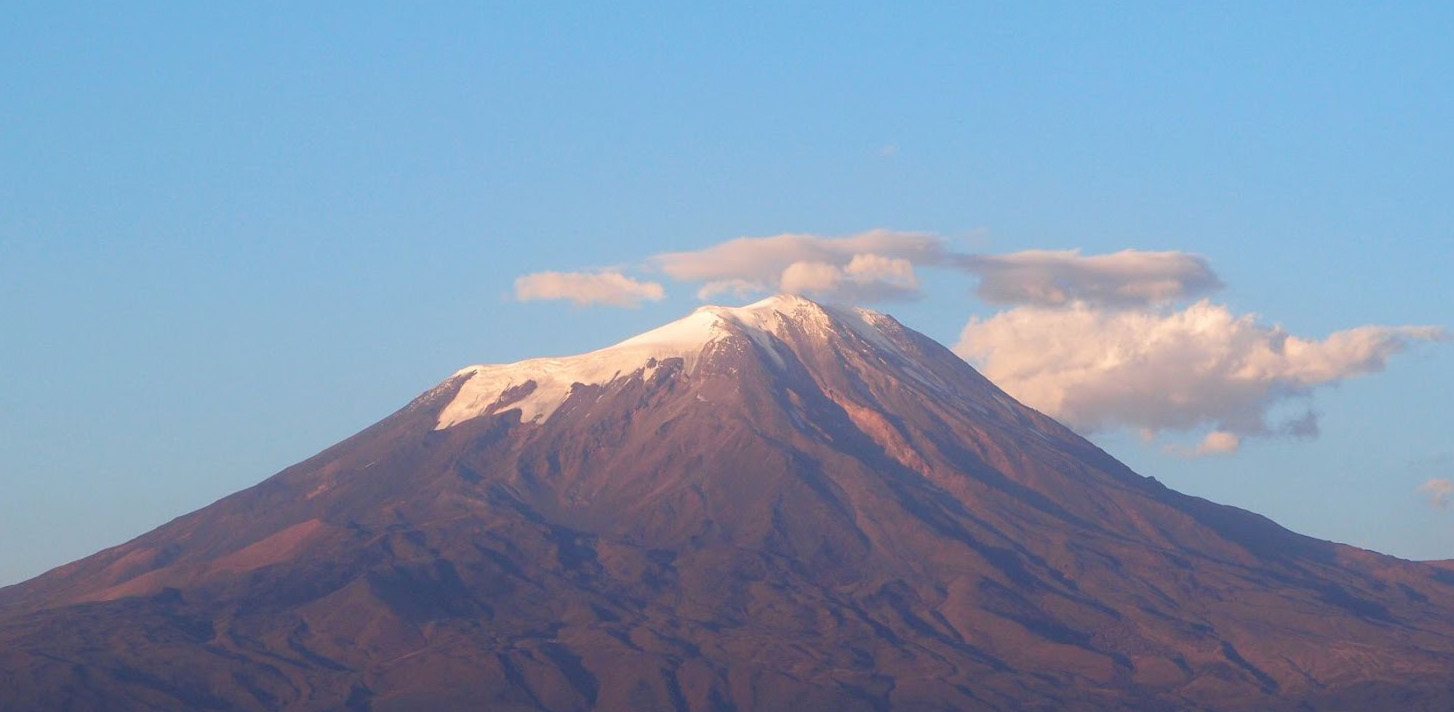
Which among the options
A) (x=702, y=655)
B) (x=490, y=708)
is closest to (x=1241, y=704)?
(x=702, y=655)

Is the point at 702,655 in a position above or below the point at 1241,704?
above

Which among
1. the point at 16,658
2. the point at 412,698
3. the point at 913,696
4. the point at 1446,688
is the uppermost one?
the point at 16,658

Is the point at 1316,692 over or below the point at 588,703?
below

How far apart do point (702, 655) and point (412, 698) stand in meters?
27.2

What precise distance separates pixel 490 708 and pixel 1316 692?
241ft

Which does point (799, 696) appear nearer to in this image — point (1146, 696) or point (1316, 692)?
point (1146, 696)

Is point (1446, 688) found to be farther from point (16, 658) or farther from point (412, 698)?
point (16, 658)

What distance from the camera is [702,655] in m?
199

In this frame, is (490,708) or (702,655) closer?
(490,708)

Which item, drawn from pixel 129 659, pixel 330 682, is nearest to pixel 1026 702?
pixel 330 682

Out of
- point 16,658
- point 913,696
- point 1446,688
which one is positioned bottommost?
point 1446,688

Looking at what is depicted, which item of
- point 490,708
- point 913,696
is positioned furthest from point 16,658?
point 913,696

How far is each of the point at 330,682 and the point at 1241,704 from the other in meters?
79.6

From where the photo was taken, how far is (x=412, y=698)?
187875 millimetres
